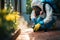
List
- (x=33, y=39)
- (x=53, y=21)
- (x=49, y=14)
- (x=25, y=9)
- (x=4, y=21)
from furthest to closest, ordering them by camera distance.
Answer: (x=25, y=9)
(x=53, y=21)
(x=49, y=14)
(x=33, y=39)
(x=4, y=21)

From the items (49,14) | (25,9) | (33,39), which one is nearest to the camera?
(33,39)

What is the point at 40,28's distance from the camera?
891cm

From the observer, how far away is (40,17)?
30.2ft

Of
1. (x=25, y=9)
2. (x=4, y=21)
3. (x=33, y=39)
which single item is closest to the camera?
(x=4, y=21)

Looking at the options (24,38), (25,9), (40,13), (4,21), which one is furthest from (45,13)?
(25,9)

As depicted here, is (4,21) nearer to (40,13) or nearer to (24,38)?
(24,38)

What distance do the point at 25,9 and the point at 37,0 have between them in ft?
24.5

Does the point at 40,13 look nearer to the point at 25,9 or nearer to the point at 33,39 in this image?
the point at 33,39

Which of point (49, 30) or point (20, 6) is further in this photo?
point (20, 6)

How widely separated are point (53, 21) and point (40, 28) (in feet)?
1.87

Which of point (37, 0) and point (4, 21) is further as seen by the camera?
point (37, 0)

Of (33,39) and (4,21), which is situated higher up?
(4,21)

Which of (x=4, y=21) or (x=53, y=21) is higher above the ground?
(x=4, y=21)

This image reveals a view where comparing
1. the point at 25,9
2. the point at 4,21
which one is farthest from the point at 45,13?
the point at 25,9
